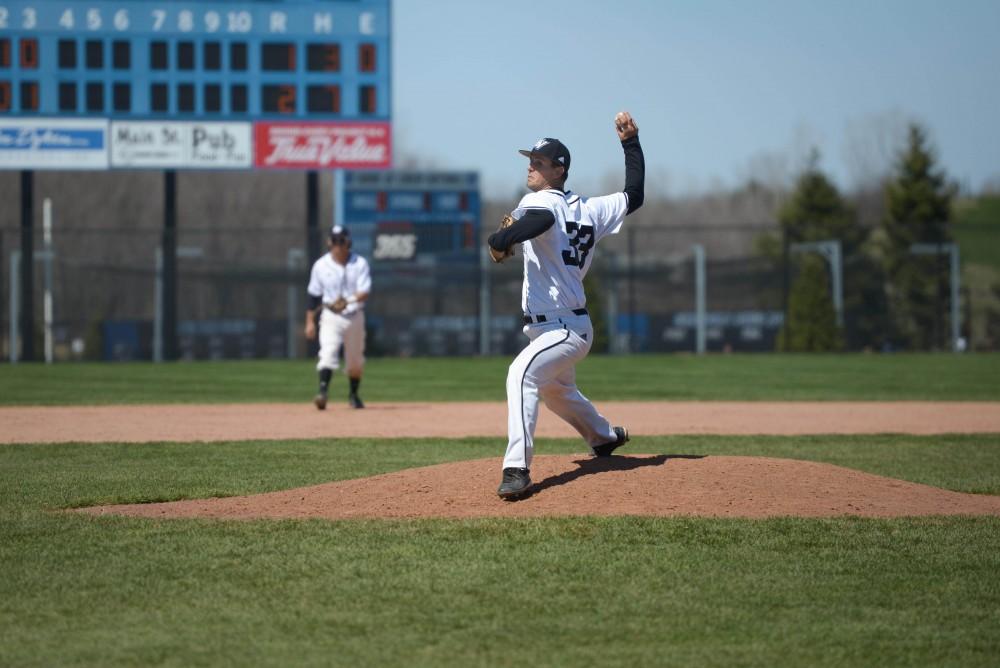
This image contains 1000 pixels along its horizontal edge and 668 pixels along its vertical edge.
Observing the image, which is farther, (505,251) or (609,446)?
(609,446)

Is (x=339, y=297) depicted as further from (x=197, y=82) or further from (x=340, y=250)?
(x=197, y=82)

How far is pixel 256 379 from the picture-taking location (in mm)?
20828

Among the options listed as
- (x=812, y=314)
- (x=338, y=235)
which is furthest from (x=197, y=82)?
(x=338, y=235)

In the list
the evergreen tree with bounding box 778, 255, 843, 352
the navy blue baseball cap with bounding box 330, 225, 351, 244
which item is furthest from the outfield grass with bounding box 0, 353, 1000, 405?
the navy blue baseball cap with bounding box 330, 225, 351, 244

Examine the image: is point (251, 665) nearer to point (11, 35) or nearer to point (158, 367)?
point (158, 367)

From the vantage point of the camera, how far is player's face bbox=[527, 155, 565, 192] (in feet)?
21.9

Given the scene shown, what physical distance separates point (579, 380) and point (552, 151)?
13894 mm

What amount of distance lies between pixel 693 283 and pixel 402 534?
33.0m

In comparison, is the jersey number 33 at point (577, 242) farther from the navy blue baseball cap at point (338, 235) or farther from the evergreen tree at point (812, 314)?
the evergreen tree at point (812, 314)

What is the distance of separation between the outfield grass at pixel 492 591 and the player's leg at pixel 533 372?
2.14 feet

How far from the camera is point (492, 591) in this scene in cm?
476

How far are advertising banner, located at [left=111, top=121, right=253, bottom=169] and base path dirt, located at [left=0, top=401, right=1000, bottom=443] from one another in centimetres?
1420

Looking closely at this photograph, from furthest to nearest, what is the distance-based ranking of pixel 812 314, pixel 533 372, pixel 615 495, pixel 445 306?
pixel 445 306 → pixel 812 314 → pixel 533 372 → pixel 615 495

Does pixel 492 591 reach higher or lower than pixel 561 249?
lower
